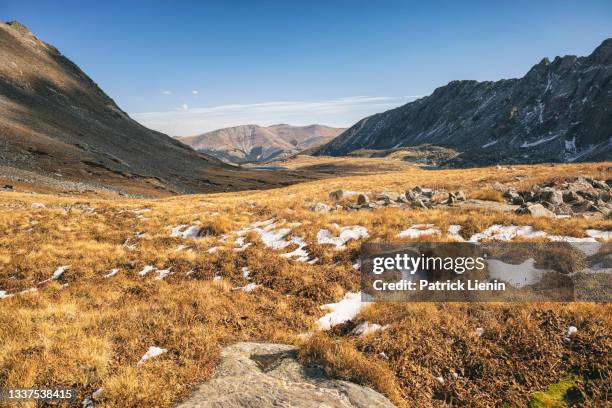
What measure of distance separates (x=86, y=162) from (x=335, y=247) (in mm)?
83753

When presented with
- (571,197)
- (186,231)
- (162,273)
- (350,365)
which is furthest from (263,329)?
(571,197)

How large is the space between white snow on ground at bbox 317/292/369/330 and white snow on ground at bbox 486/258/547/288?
4106mm

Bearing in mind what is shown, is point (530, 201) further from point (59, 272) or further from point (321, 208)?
point (59, 272)

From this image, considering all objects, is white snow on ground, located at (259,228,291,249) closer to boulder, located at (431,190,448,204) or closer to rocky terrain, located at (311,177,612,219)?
rocky terrain, located at (311,177,612,219)

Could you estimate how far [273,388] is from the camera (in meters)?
6.11

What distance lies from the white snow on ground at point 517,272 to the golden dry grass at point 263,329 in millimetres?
1430

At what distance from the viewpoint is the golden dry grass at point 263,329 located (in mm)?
6414

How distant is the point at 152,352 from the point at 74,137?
362ft

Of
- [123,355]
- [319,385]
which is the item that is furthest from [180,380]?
[319,385]

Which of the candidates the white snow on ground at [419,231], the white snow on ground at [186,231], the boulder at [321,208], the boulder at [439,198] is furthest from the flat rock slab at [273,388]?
the boulder at [439,198]

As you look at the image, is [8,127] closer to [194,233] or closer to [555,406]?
[194,233]

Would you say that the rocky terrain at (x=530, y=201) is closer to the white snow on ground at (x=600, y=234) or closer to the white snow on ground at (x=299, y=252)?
the white snow on ground at (x=600, y=234)

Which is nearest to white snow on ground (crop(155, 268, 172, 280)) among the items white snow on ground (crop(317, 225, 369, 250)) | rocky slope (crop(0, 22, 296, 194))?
white snow on ground (crop(317, 225, 369, 250))

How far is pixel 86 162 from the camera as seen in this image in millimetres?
78188
